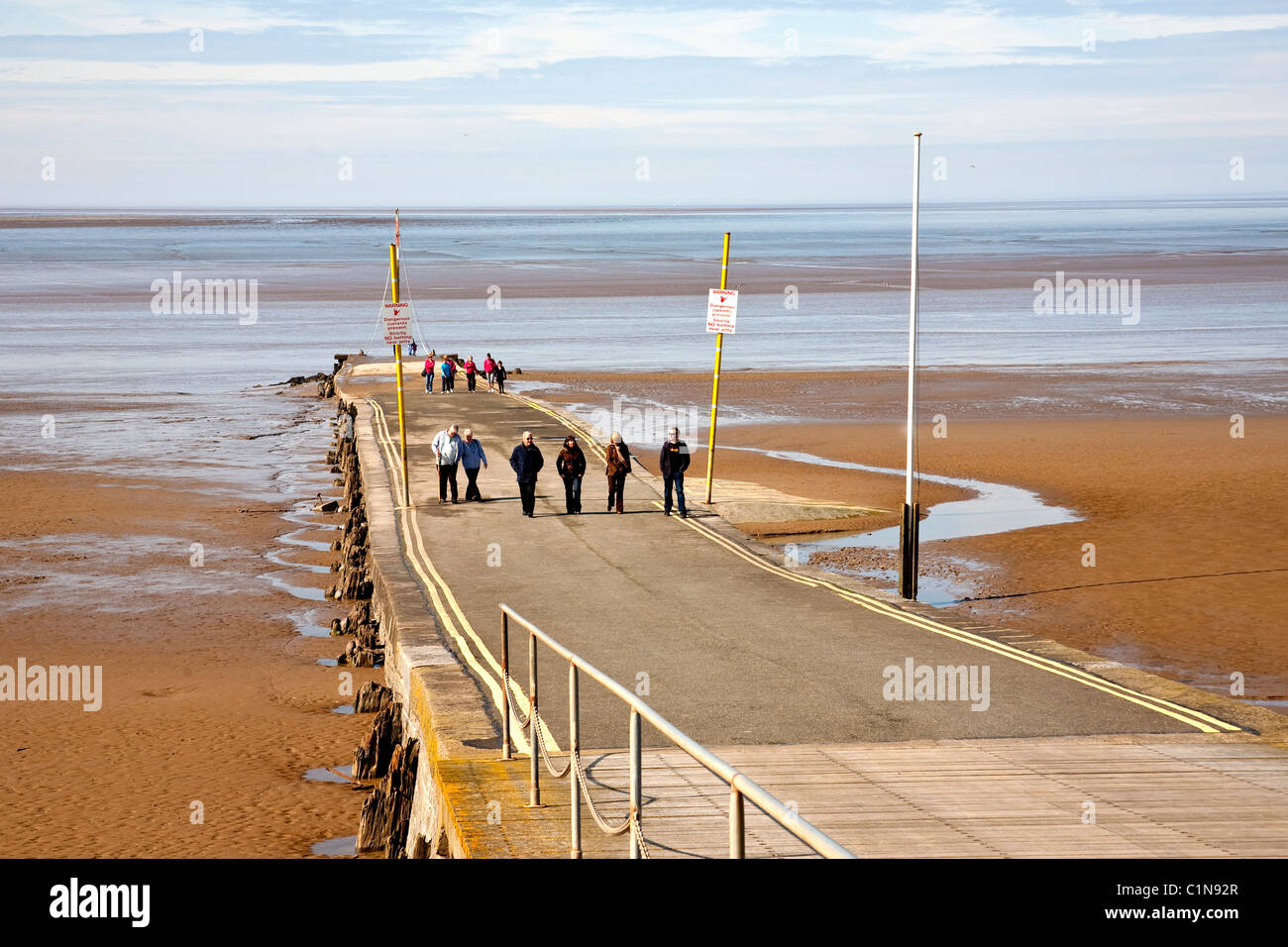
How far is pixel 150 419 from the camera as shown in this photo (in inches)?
1896

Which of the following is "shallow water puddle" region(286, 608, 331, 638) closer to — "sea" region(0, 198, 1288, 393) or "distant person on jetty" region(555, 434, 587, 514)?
"distant person on jetty" region(555, 434, 587, 514)

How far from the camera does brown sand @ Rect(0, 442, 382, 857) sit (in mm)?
15336

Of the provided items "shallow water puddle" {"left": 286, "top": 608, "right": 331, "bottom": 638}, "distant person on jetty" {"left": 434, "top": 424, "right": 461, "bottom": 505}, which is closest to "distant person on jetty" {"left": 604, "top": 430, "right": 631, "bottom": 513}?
"distant person on jetty" {"left": 434, "top": 424, "right": 461, "bottom": 505}

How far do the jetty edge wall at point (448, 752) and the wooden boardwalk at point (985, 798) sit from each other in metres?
0.45

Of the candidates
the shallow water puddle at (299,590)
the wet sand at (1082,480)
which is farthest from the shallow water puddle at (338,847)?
the wet sand at (1082,480)

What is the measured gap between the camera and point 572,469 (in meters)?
26.9

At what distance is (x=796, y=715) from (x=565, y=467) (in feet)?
45.7

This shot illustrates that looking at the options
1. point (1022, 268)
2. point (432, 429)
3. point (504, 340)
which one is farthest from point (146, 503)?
point (1022, 268)

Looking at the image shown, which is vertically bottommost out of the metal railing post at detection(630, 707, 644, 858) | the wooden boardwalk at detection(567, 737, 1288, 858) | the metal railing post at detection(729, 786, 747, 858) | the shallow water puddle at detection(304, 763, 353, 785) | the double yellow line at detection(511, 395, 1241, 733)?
the shallow water puddle at detection(304, 763, 353, 785)

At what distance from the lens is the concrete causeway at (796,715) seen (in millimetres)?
9656

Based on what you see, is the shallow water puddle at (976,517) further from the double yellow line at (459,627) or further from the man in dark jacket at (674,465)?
the double yellow line at (459,627)

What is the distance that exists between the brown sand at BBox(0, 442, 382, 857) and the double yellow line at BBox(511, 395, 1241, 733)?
22.2 feet
